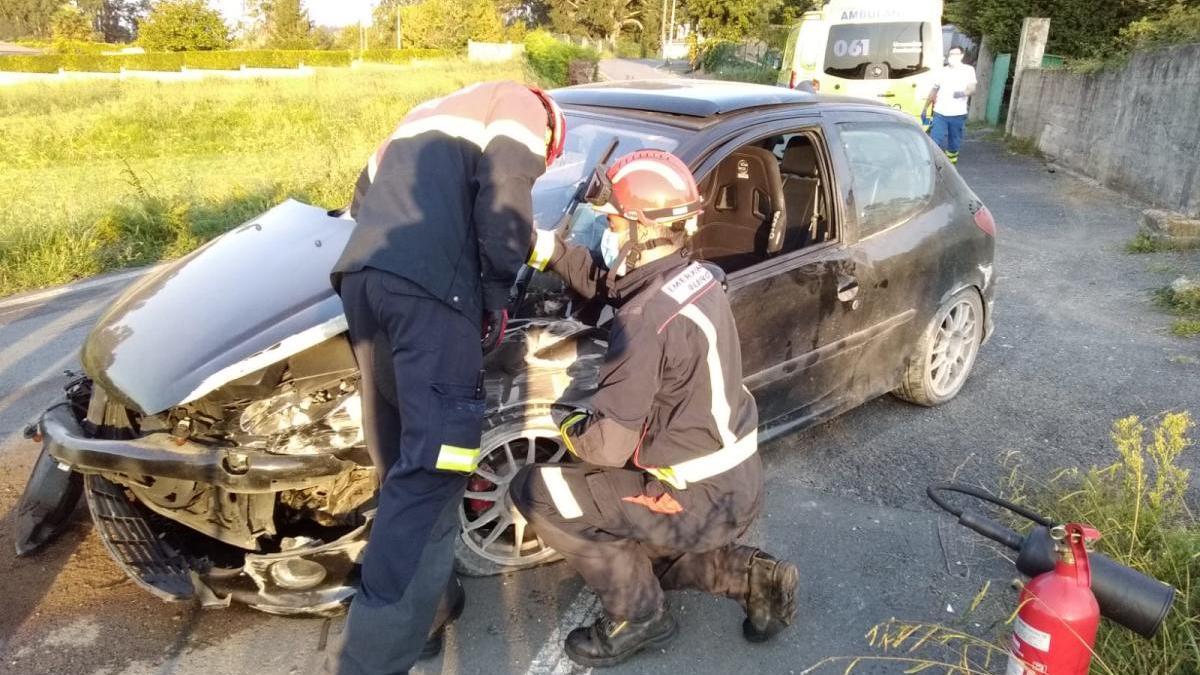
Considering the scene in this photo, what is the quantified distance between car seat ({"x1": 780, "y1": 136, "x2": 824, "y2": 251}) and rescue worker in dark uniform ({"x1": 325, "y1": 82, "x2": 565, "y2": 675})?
1841 mm

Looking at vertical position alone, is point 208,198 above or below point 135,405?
below

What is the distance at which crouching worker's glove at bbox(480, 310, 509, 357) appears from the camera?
2.63 meters

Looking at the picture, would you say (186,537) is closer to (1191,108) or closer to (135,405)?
(135,405)

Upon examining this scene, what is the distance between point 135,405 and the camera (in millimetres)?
2660

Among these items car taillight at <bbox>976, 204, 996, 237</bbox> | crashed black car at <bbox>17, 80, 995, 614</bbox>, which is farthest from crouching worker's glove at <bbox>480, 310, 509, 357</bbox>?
car taillight at <bbox>976, 204, 996, 237</bbox>

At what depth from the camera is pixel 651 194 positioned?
254cm

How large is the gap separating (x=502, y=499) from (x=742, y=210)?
193cm

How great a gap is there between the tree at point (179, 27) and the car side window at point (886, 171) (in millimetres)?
60184

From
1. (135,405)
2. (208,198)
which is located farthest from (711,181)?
(208,198)

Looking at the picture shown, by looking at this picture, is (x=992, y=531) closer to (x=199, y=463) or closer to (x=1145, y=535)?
(x=1145, y=535)

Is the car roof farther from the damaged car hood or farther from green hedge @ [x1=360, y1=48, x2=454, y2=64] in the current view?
green hedge @ [x1=360, y1=48, x2=454, y2=64]

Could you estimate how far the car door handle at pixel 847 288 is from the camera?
3803 mm

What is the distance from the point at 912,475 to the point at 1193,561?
1335 mm

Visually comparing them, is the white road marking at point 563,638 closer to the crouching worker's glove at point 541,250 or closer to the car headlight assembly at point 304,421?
the car headlight assembly at point 304,421
